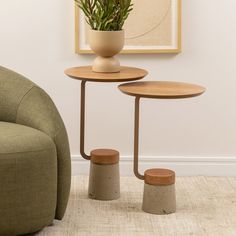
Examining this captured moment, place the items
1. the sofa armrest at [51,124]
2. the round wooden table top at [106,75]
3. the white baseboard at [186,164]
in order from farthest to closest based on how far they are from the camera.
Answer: the white baseboard at [186,164]
the round wooden table top at [106,75]
the sofa armrest at [51,124]

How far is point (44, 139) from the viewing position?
3150mm

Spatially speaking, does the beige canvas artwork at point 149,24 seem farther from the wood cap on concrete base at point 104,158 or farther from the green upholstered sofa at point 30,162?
the green upholstered sofa at point 30,162

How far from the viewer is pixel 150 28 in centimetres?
408

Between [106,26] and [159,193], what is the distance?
89cm

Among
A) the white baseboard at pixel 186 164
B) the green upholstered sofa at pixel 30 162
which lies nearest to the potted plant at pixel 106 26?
the green upholstered sofa at pixel 30 162

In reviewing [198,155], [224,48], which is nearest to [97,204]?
[198,155]

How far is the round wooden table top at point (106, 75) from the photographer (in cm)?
346

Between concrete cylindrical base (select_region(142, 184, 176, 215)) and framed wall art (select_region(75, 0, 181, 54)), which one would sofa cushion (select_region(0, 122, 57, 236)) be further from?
framed wall art (select_region(75, 0, 181, 54))

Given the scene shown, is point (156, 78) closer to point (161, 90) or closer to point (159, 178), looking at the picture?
point (161, 90)

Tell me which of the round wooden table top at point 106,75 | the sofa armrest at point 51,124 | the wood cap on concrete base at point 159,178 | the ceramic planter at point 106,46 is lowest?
the wood cap on concrete base at point 159,178

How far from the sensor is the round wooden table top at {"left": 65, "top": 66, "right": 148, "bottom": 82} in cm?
346

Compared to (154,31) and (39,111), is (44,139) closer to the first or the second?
(39,111)

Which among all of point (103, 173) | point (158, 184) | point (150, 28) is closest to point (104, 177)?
point (103, 173)

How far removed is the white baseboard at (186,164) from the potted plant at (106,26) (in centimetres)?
85
